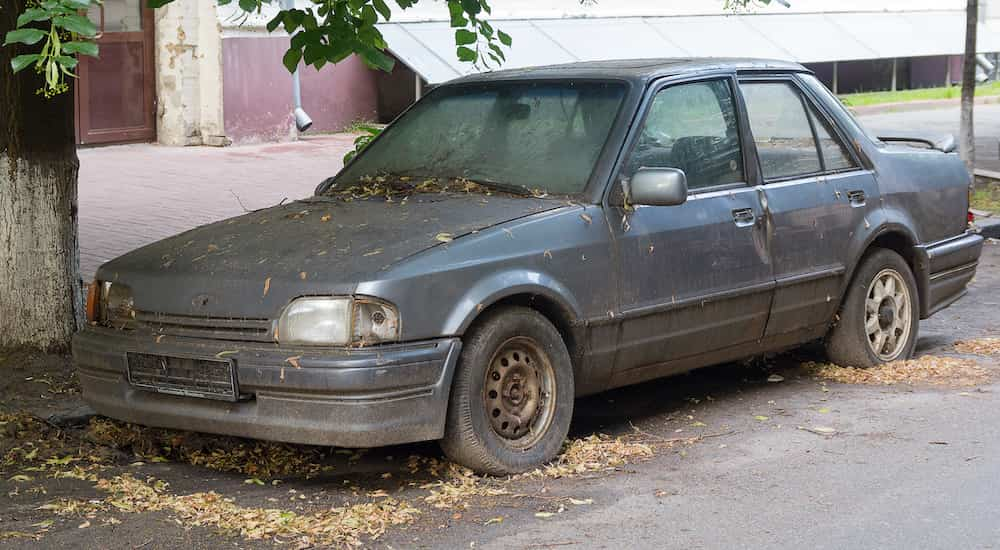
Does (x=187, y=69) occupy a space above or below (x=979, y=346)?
above

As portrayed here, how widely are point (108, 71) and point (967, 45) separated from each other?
933 cm

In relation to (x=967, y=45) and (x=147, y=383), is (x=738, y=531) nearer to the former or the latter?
(x=147, y=383)

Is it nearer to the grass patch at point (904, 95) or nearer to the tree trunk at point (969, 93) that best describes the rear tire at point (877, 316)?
the tree trunk at point (969, 93)

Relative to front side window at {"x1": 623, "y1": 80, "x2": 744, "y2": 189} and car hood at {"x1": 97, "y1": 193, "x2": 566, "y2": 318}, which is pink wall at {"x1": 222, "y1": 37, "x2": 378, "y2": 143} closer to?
front side window at {"x1": 623, "y1": 80, "x2": 744, "y2": 189}

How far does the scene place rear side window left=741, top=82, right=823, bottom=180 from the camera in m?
6.82

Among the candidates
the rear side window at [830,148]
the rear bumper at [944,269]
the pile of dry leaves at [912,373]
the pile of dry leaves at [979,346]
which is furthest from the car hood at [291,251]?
the pile of dry leaves at [979,346]

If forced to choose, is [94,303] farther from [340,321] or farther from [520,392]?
[520,392]

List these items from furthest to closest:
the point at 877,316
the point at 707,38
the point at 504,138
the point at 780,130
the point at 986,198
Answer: the point at 707,38, the point at 986,198, the point at 877,316, the point at 780,130, the point at 504,138

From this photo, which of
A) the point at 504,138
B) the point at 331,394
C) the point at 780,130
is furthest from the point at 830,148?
the point at 331,394

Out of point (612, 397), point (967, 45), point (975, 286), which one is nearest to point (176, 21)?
point (967, 45)

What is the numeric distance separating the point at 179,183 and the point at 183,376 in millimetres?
9505

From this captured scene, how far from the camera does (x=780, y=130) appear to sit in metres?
6.98

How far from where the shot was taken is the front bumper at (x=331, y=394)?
5035 mm

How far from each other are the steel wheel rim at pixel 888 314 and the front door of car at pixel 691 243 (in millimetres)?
992
